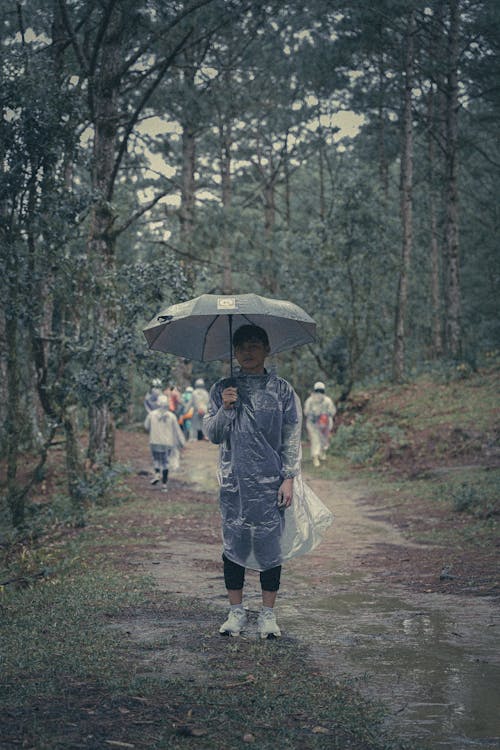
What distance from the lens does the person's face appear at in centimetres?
571

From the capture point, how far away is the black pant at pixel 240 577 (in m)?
5.62

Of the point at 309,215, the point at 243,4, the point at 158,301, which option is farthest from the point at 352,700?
the point at 309,215

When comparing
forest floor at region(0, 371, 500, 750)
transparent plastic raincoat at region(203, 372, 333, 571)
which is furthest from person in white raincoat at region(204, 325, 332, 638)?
forest floor at region(0, 371, 500, 750)

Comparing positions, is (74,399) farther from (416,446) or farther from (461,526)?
(416,446)

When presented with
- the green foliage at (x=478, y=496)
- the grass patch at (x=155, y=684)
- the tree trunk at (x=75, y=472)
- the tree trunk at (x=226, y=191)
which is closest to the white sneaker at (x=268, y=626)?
the grass patch at (x=155, y=684)

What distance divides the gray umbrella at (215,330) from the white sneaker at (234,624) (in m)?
1.77

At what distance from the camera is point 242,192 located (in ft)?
123

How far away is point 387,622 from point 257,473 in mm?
1581

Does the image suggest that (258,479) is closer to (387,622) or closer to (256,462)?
(256,462)

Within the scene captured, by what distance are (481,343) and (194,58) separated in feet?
50.6

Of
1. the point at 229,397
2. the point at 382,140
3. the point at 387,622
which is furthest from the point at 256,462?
the point at 382,140

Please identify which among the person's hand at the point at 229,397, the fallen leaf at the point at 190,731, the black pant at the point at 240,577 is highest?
the person's hand at the point at 229,397

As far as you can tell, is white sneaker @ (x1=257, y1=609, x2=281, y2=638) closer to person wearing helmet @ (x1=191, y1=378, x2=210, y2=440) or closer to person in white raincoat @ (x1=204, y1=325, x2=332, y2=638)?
person in white raincoat @ (x1=204, y1=325, x2=332, y2=638)

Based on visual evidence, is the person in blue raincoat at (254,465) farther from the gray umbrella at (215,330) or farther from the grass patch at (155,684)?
the grass patch at (155,684)
